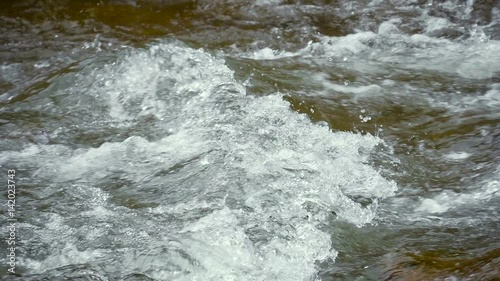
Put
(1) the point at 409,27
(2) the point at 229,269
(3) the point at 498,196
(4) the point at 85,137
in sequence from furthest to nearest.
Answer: (1) the point at 409,27 < (4) the point at 85,137 < (3) the point at 498,196 < (2) the point at 229,269

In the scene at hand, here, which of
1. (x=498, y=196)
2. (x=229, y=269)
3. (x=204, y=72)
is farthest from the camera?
(x=204, y=72)

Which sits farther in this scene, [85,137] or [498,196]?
[85,137]

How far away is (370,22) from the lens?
592 centimetres

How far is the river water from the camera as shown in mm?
3119

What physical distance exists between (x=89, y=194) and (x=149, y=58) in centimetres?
143

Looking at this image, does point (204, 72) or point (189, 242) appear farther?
point (204, 72)

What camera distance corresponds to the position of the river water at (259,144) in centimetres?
312

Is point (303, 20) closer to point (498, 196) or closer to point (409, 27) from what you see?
point (409, 27)

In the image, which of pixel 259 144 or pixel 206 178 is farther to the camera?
pixel 259 144

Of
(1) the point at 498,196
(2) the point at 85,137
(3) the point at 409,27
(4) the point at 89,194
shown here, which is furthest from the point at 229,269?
(3) the point at 409,27

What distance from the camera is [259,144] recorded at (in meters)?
3.91

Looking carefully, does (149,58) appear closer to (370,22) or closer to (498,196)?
(370,22)

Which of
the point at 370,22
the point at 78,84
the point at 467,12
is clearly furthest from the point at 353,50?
the point at 78,84

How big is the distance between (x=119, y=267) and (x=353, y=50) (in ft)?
9.84
